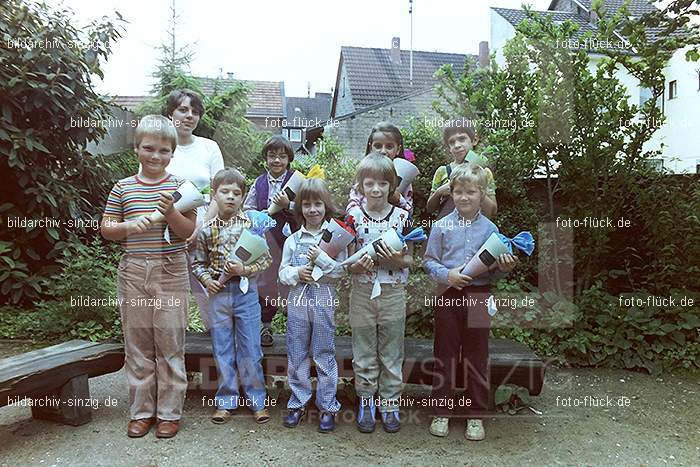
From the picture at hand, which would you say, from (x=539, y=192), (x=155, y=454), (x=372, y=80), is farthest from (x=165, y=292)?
(x=372, y=80)

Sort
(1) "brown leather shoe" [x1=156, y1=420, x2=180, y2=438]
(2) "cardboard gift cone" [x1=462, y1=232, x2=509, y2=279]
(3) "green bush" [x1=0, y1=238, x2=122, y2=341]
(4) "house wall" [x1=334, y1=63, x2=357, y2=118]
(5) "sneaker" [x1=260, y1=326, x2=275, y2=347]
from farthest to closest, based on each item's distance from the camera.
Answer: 1. (4) "house wall" [x1=334, y1=63, x2=357, y2=118]
2. (3) "green bush" [x1=0, y1=238, x2=122, y2=341]
3. (5) "sneaker" [x1=260, y1=326, x2=275, y2=347]
4. (1) "brown leather shoe" [x1=156, y1=420, x2=180, y2=438]
5. (2) "cardboard gift cone" [x1=462, y1=232, x2=509, y2=279]

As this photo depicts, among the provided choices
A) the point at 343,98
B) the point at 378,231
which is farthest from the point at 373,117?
the point at 378,231

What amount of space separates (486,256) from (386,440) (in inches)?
50.6

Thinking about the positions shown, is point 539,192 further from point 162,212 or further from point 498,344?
point 162,212

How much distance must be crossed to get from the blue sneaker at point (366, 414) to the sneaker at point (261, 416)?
1.94 ft

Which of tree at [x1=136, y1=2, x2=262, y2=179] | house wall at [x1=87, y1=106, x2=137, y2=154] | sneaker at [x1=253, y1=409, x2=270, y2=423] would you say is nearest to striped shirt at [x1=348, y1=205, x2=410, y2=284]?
sneaker at [x1=253, y1=409, x2=270, y2=423]

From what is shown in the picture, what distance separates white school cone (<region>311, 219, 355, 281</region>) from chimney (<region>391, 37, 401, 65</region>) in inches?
859

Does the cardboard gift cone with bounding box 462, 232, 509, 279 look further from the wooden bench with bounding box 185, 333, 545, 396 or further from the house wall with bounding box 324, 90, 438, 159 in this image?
the house wall with bounding box 324, 90, 438, 159

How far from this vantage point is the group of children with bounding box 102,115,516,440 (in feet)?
10.8

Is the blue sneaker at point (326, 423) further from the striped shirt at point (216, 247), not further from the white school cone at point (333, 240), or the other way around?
the striped shirt at point (216, 247)

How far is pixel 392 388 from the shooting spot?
3.47 meters

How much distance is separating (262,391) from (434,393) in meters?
1.13

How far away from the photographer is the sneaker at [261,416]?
3.58 meters

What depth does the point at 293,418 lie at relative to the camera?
139 inches
